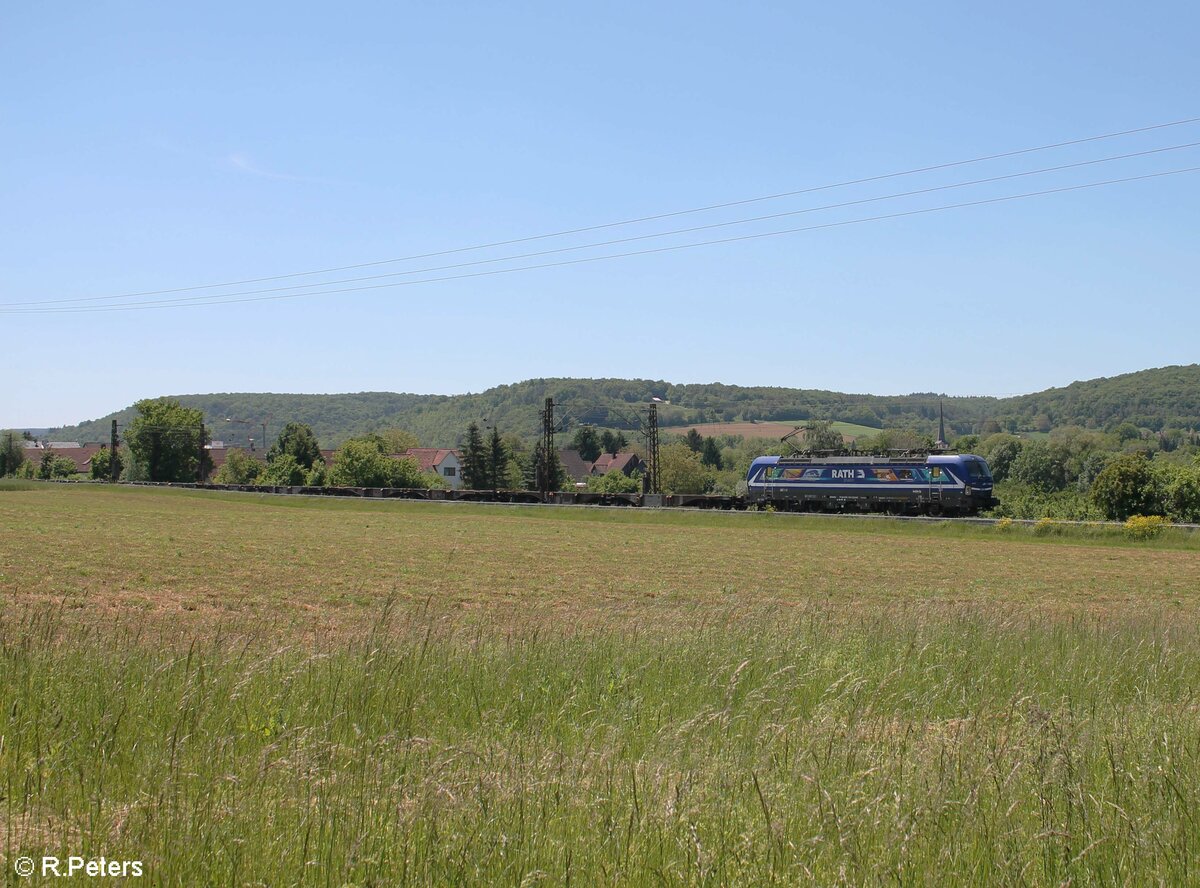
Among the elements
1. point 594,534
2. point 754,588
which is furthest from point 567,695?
point 594,534

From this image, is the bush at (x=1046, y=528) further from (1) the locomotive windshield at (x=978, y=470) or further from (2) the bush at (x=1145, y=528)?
(1) the locomotive windshield at (x=978, y=470)

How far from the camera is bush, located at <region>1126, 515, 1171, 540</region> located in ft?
143

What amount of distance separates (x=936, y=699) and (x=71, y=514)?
53.9 metres

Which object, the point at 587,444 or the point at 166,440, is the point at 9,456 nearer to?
the point at 166,440

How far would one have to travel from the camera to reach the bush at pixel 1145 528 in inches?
1713

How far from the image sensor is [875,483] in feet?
191

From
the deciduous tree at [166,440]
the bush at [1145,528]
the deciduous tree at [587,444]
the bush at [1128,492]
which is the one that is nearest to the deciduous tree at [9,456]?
the deciduous tree at [166,440]

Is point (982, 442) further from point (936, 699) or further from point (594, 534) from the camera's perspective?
point (936, 699)

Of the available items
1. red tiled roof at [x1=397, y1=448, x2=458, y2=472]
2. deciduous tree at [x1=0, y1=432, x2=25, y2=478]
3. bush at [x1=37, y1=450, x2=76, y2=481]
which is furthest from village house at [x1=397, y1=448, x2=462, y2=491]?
deciduous tree at [x1=0, y1=432, x2=25, y2=478]

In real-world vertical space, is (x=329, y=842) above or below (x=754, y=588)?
above

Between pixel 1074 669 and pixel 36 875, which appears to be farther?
pixel 1074 669

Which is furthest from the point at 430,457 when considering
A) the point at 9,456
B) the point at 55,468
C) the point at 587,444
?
the point at 9,456

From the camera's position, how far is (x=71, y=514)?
5256 centimetres

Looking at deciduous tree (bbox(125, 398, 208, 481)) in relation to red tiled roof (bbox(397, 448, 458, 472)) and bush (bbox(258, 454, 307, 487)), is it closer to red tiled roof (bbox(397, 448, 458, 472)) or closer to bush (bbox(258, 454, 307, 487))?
bush (bbox(258, 454, 307, 487))
